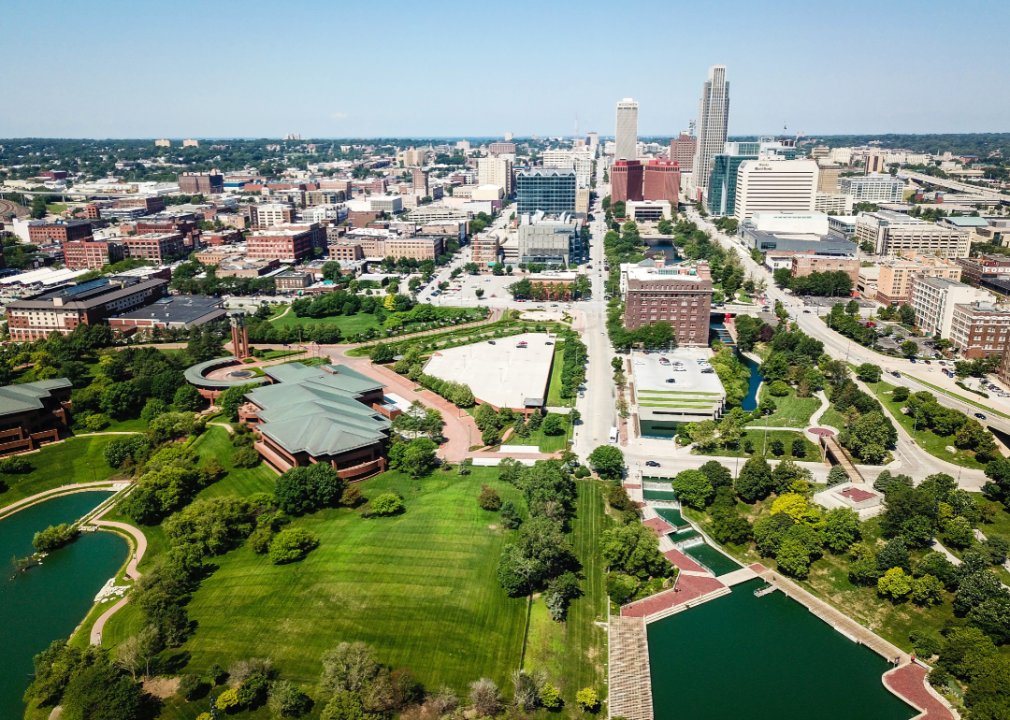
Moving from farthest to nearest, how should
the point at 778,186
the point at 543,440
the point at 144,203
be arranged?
the point at 144,203
the point at 778,186
the point at 543,440

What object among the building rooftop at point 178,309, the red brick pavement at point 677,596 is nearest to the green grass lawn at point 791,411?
the red brick pavement at point 677,596

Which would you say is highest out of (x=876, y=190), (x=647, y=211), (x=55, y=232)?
(x=876, y=190)

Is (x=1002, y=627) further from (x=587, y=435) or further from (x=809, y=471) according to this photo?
(x=587, y=435)

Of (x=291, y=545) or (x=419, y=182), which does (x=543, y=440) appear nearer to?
(x=291, y=545)

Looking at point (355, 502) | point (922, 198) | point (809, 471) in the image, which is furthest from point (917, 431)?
point (922, 198)

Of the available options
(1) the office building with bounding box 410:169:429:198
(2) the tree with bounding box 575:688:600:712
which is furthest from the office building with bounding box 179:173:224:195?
(2) the tree with bounding box 575:688:600:712

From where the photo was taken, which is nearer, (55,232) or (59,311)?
(59,311)

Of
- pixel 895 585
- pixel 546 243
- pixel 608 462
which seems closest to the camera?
pixel 895 585

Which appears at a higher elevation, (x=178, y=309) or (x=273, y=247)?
(x=273, y=247)

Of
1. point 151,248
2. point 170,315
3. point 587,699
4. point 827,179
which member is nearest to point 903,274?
point 827,179

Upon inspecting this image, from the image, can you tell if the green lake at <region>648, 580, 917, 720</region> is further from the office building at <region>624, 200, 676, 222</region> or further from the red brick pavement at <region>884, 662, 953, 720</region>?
the office building at <region>624, 200, 676, 222</region>
